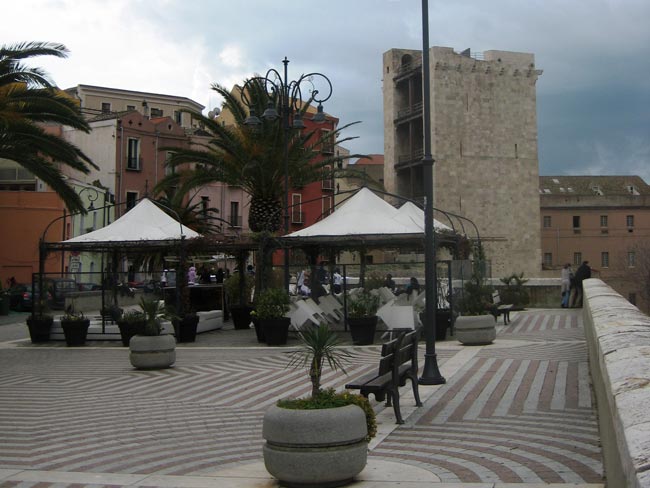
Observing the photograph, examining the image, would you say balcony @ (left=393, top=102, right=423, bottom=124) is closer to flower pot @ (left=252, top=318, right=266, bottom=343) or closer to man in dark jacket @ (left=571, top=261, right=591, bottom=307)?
man in dark jacket @ (left=571, top=261, right=591, bottom=307)

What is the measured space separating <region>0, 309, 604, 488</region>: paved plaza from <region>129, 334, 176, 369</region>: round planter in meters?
0.22

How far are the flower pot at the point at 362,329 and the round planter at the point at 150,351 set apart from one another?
492 centimetres

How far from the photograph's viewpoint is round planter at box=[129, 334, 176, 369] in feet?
43.2

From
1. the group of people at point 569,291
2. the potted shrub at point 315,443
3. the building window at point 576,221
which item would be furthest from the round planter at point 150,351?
the building window at point 576,221

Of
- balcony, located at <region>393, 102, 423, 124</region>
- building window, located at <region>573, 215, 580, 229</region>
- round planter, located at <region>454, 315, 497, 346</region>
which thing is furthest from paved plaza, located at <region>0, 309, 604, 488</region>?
building window, located at <region>573, 215, 580, 229</region>

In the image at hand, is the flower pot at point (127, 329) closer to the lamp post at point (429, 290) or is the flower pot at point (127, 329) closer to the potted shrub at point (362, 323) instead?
the potted shrub at point (362, 323)

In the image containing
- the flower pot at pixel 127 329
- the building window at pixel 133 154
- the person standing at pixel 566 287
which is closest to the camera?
the flower pot at pixel 127 329

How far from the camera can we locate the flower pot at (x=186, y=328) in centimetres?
1886

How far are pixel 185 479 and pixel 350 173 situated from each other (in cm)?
2458

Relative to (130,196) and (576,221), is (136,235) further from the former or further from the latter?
(576,221)

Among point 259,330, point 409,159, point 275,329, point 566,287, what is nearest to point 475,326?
point 275,329

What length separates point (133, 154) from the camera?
53594mm

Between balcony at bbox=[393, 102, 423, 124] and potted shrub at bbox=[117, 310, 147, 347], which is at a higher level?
balcony at bbox=[393, 102, 423, 124]

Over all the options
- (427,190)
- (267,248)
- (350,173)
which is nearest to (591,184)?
(350,173)
